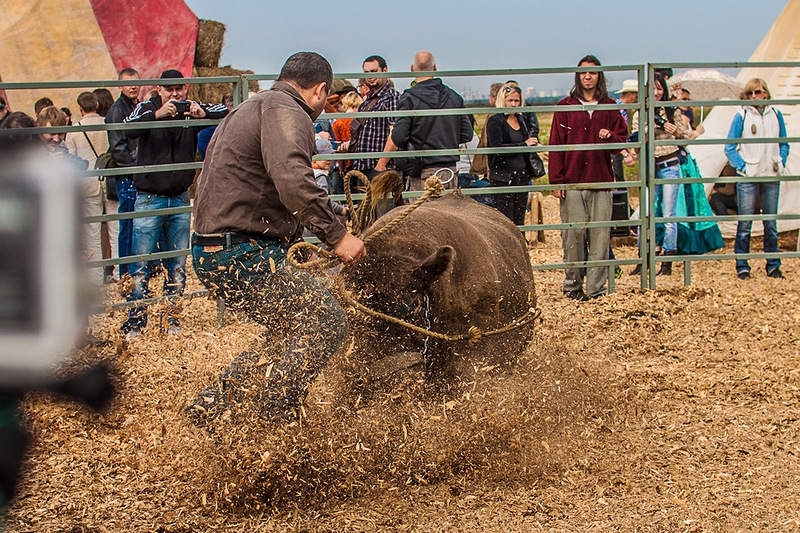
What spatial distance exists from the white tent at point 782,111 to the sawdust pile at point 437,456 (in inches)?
230

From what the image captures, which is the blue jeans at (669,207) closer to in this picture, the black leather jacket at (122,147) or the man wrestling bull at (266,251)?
the black leather jacket at (122,147)

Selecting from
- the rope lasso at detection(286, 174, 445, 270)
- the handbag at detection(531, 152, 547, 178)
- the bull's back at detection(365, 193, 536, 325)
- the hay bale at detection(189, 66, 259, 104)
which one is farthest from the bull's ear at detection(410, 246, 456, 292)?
the hay bale at detection(189, 66, 259, 104)

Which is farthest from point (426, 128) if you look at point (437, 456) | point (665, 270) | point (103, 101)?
point (437, 456)

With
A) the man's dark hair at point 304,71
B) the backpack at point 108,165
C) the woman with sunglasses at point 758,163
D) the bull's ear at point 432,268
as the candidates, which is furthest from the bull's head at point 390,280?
the woman with sunglasses at point 758,163

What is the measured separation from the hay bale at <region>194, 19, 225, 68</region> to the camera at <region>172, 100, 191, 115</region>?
10159 millimetres

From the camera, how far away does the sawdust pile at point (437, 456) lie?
378 centimetres

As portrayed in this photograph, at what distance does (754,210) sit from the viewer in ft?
30.8

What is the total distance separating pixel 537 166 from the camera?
845cm

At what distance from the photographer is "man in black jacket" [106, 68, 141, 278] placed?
279 inches

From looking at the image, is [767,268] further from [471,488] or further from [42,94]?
[42,94]

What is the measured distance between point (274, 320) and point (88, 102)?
4.81 metres

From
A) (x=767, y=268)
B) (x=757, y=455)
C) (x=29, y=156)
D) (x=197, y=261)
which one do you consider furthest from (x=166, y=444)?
(x=767, y=268)

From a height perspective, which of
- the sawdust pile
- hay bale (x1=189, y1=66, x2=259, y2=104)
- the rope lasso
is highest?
hay bale (x1=189, y1=66, x2=259, y2=104)

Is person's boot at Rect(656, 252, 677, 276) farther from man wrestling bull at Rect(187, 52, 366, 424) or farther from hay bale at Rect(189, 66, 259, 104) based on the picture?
hay bale at Rect(189, 66, 259, 104)
